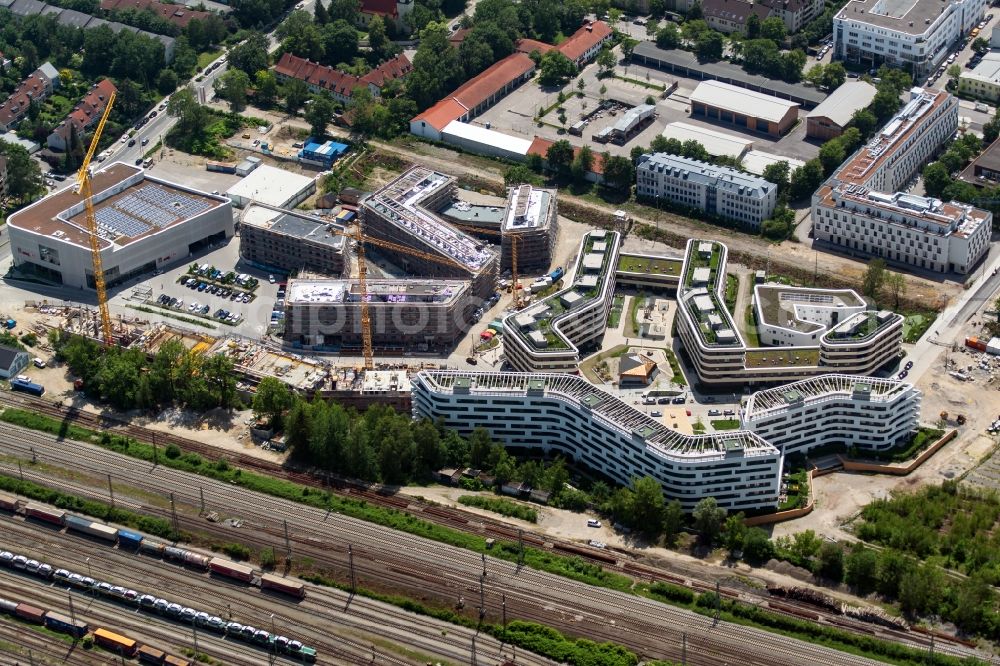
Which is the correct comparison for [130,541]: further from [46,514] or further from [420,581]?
[420,581]

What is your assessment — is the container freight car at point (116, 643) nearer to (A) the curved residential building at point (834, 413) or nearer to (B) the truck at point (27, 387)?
(B) the truck at point (27, 387)

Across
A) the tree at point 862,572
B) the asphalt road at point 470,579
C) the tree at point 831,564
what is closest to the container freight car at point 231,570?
the asphalt road at point 470,579

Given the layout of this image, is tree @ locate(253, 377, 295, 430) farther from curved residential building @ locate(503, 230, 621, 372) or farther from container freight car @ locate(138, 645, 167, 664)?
container freight car @ locate(138, 645, 167, 664)

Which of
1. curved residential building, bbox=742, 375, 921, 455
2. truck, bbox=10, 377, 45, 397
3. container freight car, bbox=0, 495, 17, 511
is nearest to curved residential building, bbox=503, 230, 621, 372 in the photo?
curved residential building, bbox=742, 375, 921, 455

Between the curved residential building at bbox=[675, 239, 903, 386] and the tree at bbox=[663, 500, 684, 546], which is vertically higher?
the curved residential building at bbox=[675, 239, 903, 386]

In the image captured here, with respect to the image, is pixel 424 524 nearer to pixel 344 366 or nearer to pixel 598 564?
pixel 598 564

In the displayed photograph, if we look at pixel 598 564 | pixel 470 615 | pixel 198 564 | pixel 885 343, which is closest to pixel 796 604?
pixel 598 564
